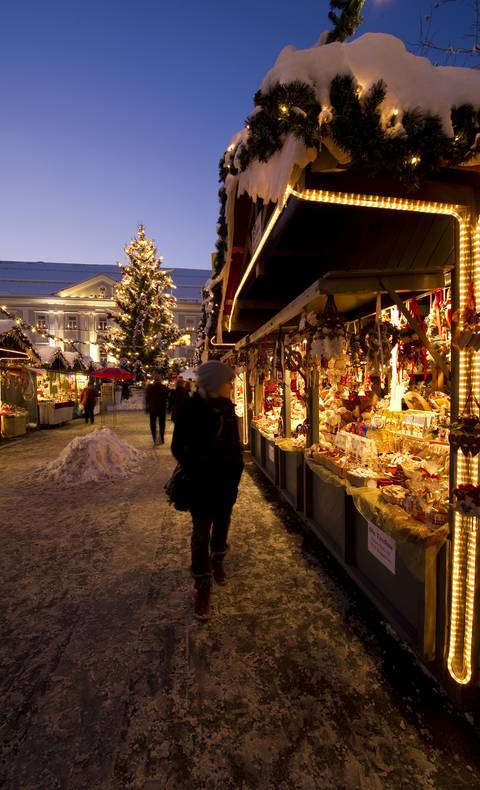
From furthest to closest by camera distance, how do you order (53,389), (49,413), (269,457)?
(53,389) < (49,413) < (269,457)

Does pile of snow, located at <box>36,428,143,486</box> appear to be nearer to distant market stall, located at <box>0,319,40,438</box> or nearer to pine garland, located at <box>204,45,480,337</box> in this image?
distant market stall, located at <box>0,319,40,438</box>

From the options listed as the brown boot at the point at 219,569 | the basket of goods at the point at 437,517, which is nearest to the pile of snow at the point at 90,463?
the brown boot at the point at 219,569

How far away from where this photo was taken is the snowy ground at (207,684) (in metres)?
1.90

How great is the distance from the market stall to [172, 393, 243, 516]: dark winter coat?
632 inches

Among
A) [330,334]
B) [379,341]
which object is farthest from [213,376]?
[379,341]

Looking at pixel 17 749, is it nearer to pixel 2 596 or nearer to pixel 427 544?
pixel 2 596

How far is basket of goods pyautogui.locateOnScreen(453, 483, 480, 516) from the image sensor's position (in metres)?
2.13

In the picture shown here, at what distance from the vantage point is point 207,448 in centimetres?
296

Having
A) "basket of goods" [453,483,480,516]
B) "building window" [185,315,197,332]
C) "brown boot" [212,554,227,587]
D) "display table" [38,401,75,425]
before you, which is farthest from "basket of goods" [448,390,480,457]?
"building window" [185,315,197,332]

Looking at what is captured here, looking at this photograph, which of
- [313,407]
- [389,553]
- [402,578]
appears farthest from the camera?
[313,407]

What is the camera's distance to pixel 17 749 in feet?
6.59

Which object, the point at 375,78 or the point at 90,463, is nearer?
the point at 375,78

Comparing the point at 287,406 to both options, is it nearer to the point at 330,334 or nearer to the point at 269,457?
the point at 269,457

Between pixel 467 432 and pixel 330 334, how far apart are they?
1.73 meters
